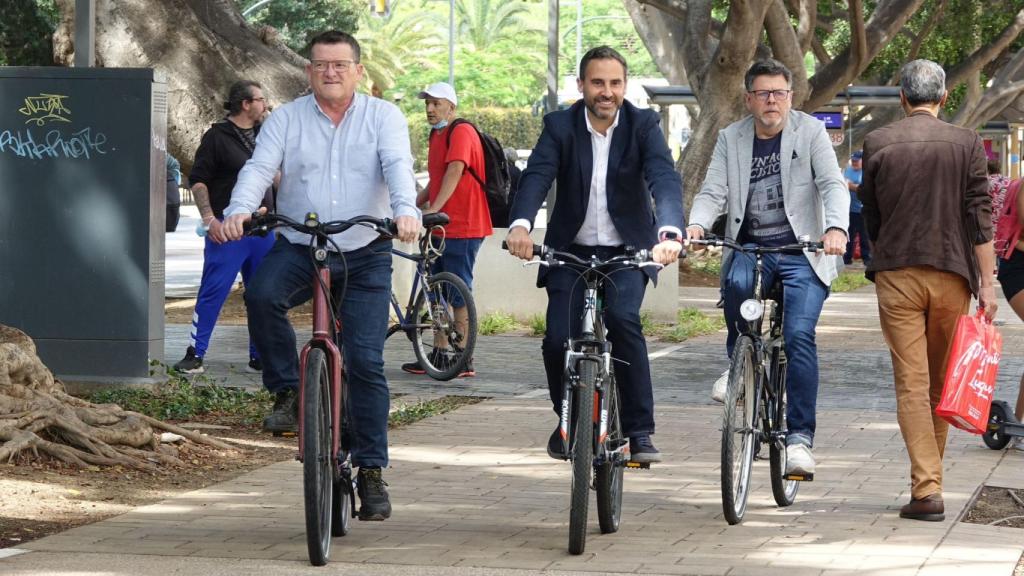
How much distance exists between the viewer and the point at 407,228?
577 centimetres

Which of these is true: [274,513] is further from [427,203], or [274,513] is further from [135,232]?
[427,203]

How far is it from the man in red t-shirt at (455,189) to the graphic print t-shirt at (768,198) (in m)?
4.48

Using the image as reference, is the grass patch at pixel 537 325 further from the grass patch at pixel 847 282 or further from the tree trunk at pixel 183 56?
the grass patch at pixel 847 282

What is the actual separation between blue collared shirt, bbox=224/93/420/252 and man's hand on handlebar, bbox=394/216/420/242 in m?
0.33

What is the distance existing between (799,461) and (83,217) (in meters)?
4.82

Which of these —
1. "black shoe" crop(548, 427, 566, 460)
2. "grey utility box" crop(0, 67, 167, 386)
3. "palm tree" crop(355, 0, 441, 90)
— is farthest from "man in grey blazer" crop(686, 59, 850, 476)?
"palm tree" crop(355, 0, 441, 90)

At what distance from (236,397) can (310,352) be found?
13.8 feet

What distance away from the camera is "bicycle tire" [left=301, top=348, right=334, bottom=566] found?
546cm

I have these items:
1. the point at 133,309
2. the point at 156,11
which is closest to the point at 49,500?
the point at 133,309

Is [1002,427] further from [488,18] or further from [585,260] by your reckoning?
[488,18]

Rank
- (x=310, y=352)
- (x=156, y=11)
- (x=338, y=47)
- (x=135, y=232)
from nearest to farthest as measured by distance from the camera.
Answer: (x=310, y=352)
(x=338, y=47)
(x=135, y=232)
(x=156, y=11)

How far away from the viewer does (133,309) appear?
967cm

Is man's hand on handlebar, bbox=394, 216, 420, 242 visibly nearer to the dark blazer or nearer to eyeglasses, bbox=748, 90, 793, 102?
the dark blazer

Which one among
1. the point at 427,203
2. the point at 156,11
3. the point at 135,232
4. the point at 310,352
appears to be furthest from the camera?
the point at 156,11
